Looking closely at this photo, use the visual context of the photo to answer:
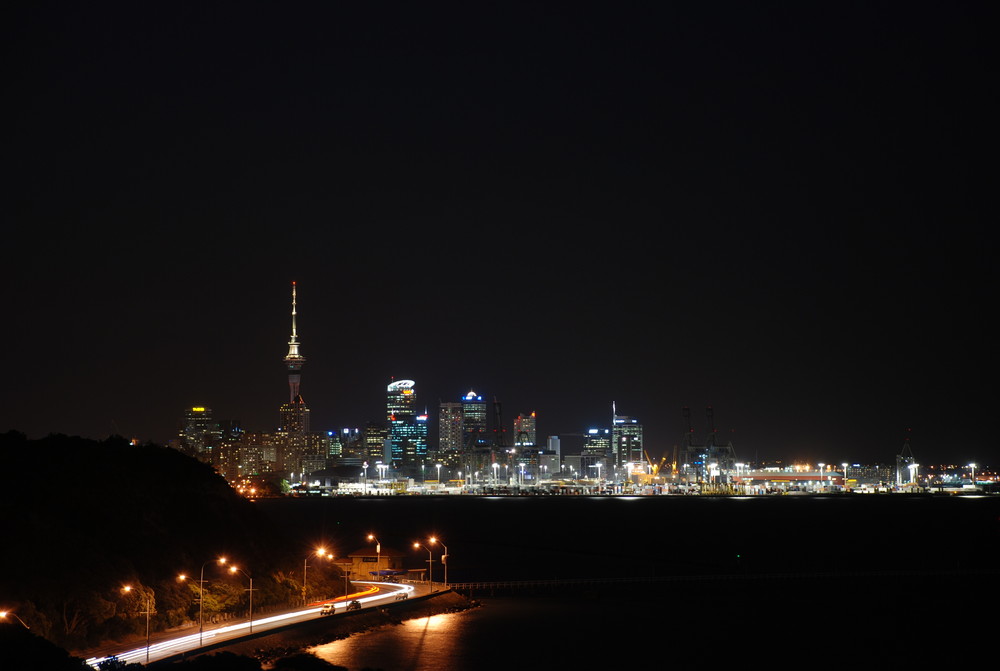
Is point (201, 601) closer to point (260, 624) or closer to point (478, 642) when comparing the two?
point (260, 624)

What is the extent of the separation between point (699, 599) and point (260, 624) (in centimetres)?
2616

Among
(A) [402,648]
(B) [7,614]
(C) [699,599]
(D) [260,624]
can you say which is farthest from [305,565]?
(C) [699,599]

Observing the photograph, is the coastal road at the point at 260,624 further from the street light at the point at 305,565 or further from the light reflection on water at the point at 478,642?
the light reflection on water at the point at 478,642

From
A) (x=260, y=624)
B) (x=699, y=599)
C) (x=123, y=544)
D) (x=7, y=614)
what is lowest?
(x=699, y=599)

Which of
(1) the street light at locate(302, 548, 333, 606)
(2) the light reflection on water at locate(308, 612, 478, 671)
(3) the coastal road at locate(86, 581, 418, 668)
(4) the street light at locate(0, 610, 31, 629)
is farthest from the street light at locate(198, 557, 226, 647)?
(4) the street light at locate(0, 610, 31, 629)

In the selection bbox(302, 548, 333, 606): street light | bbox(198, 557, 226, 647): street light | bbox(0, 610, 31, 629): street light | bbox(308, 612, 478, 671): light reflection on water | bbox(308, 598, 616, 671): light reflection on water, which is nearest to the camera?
bbox(0, 610, 31, 629): street light

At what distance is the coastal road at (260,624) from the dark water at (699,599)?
2618mm

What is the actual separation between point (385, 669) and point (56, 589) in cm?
1117

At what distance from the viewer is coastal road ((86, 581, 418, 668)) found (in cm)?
3134

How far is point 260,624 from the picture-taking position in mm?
37781

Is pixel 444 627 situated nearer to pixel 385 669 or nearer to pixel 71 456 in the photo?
pixel 385 669

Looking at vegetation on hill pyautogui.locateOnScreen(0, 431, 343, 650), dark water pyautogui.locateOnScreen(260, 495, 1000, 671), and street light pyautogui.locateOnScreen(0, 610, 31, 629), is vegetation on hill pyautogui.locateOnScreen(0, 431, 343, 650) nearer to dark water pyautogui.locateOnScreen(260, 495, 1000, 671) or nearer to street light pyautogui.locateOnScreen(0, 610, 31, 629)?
street light pyautogui.locateOnScreen(0, 610, 31, 629)

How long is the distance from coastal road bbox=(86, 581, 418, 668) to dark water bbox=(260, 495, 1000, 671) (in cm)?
262

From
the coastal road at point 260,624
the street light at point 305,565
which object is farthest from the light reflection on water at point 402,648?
the street light at point 305,565
